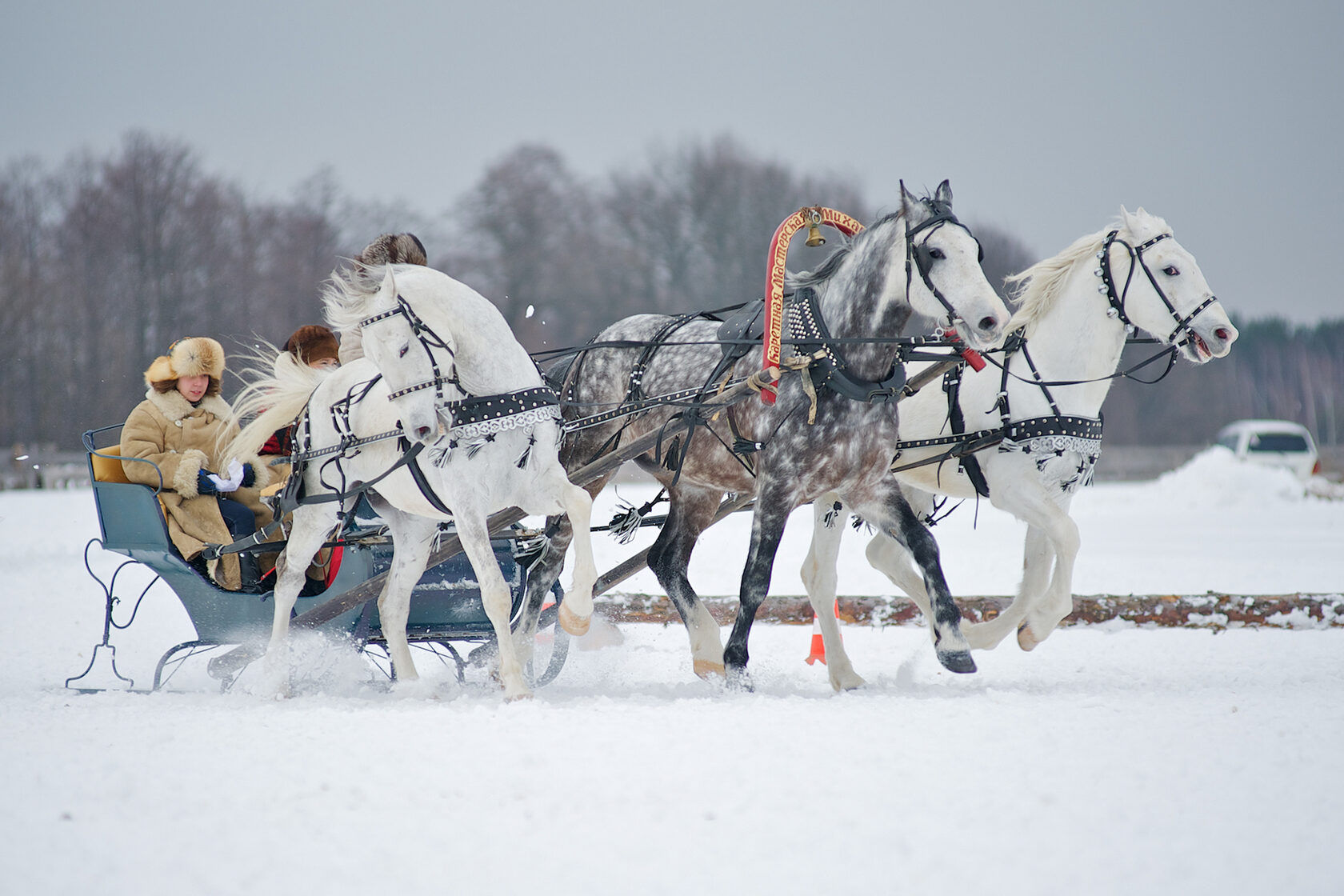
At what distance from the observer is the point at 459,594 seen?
19.3 feet

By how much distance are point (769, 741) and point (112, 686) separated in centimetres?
419

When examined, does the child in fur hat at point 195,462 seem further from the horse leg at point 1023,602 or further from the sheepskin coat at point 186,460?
the horse leg at point 1023,602

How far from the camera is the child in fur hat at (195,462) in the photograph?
5.66 m

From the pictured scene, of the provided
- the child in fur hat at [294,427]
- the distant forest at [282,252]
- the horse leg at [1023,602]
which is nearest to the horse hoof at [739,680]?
the horse leg at [1023,602]

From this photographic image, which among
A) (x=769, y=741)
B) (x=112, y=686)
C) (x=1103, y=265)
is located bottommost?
(x=112, y=686)

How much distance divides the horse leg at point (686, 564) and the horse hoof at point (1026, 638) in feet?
4.59

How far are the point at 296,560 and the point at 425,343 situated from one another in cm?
156

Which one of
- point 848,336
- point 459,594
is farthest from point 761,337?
point 459,594

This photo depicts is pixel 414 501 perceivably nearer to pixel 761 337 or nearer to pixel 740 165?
pixel 761 337

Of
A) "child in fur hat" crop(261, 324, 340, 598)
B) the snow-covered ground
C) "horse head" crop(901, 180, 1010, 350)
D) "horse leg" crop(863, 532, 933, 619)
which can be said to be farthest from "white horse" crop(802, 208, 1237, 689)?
"child in fur hat" crop(261, 324, 340, 598)

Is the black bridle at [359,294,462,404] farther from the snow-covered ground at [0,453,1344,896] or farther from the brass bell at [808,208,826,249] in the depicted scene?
the brass bell at [808,208,826,249]

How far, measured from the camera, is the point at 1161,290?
5172 millimetres

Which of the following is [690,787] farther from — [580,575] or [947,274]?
[947,274]

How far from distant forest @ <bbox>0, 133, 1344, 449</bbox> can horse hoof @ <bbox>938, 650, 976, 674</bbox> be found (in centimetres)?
1892
